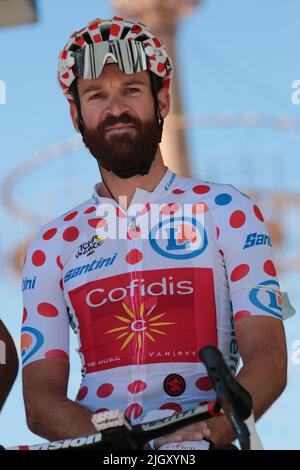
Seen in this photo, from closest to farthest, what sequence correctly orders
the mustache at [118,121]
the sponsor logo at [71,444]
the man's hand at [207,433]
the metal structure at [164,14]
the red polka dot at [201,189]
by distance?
the sponsor logo at [71,444], the man's hand at [207,433], the mustache at [118,121], the red polka dot at [201,189], the metal structure at [164,14]

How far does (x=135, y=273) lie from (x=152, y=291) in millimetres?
152

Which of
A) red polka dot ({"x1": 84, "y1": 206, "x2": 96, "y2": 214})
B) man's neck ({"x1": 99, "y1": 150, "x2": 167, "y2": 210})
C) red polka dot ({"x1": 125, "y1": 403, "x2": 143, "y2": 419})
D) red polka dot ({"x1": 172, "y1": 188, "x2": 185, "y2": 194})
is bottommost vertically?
red polka dot ({"x1": 125, "y1": 403, "x2": 143, "y2": 419})

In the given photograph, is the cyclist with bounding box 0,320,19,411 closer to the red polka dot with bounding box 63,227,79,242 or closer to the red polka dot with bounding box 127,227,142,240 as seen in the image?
the red polka dot with bounding box 63,227,79,242

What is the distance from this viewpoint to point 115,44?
239 inches

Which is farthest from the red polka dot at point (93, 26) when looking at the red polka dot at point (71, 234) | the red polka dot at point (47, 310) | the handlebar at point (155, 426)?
the handlebar at point (155, 426)

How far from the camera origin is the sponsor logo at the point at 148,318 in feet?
18.6

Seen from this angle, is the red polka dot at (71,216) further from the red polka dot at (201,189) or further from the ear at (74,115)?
the red polka dot at (201,189)

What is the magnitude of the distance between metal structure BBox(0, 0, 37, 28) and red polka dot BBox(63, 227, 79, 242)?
286cm

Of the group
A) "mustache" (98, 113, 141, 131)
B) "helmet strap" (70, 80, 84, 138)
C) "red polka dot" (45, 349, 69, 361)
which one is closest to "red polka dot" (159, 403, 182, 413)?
"red polka dot" (45, 349, 69, 361)

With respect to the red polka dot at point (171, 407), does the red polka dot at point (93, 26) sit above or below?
above

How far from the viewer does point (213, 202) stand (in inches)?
238

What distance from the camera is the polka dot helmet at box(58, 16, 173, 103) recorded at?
240 inches

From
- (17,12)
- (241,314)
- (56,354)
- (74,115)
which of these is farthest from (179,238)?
(17,12)

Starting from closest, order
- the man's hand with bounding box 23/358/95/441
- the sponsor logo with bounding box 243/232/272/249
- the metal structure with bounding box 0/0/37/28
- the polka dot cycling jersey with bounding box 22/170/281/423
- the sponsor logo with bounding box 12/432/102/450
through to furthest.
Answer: the sponsor logo with bounding box 12/432/102/450, the man's hand with bounding box 23/358/95/441, the polka dot cycling jersey with bounding box 22/170/281/423, the sponsor logo with bounding box 243/232/272/249, the metal structure with bounding box 0/0/37/28
